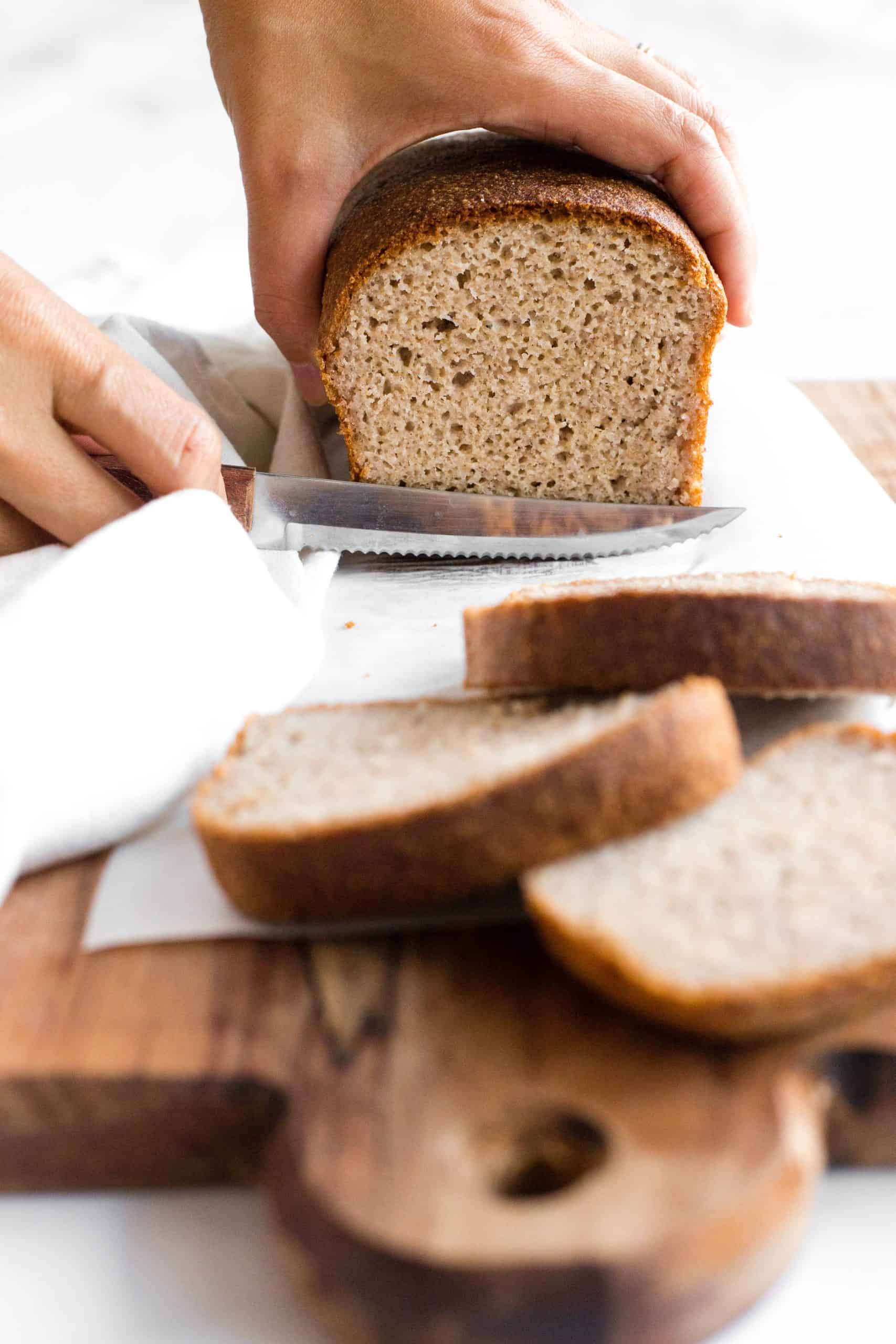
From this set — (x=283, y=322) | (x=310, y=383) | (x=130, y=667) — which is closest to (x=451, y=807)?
(x=130, y=667)

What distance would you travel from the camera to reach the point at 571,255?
2.71 meters

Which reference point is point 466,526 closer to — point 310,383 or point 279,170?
point 310,383

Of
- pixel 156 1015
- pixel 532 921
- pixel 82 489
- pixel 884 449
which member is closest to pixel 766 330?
pixel 884 449

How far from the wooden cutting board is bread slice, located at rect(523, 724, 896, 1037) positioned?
88 millimetres

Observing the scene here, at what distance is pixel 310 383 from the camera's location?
133 inches

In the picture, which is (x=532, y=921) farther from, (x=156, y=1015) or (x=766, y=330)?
(x=766, y=330)

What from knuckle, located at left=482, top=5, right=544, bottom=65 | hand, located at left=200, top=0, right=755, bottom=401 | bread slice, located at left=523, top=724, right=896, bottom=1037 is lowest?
bread slice, located at left=523, top=724, right=896, bottom=1037

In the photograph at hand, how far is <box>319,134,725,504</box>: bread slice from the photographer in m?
2.69

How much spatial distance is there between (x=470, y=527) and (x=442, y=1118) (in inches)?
64.5

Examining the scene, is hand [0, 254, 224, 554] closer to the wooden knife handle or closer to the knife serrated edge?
the wooden knife handle

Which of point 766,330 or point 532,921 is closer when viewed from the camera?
point 532,921

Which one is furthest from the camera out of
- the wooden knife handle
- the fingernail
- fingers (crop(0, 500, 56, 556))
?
the fingernail

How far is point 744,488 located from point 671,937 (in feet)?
6.02

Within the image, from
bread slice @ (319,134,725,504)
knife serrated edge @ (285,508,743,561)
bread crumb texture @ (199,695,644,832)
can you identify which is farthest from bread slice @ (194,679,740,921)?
bread slice @ (319,134,725,504)
